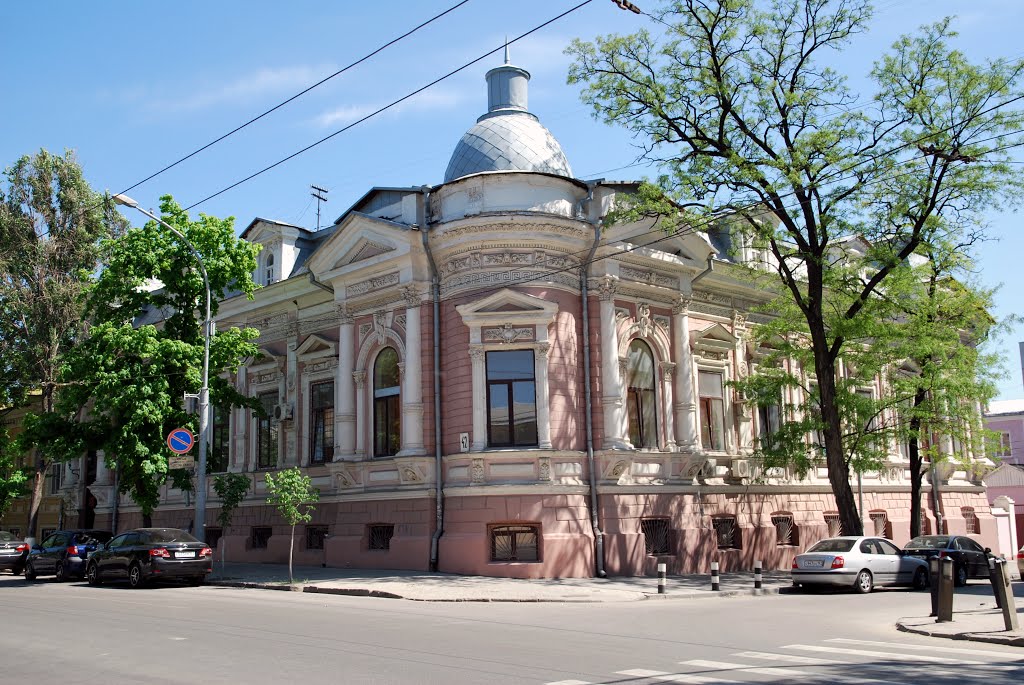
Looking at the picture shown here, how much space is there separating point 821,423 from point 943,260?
522cm

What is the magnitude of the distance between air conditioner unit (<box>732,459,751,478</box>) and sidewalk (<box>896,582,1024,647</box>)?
893 cm

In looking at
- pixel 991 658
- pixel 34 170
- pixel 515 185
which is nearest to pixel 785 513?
pixel 515 185

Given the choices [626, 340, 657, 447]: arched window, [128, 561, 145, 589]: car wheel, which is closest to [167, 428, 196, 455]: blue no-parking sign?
[128, 561, 145, 589]: car wheel

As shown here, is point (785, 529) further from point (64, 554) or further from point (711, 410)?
point (64, 554)

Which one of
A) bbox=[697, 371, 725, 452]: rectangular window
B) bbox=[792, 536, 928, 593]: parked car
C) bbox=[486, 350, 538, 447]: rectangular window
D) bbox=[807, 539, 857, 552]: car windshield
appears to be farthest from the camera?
bbox=[697, 371, 725, 452]: rectangular window

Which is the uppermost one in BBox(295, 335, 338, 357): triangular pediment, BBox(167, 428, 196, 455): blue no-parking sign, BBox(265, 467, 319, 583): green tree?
BBox(295, 335, 338, 357): triangular pediment

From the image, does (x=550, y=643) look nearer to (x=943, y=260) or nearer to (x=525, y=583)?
(x=525, y=583)

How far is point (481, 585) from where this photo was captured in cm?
1925

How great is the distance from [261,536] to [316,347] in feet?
→ 19.8

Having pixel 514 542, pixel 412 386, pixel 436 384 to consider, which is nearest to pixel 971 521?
pixel 514 542

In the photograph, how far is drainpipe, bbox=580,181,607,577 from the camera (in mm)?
21469

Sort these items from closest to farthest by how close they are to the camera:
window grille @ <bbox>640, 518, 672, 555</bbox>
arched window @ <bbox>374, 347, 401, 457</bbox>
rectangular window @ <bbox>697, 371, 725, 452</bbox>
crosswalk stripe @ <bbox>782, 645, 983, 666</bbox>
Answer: crosswalk stripe @ <bbox>782, 645, 983, 666</bbox> → window grille @ <bbox>640, 518, 672, 555</bbox> → arched window @ <bbox>374, 347, 401, 457</bbox> → rectangular window @ <bbox>697, 371, 725, 452</bbox>

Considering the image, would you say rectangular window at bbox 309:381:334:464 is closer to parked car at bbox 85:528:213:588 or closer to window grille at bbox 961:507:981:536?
parked car at bbox 85:528:213:588

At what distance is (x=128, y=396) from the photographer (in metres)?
23.2
